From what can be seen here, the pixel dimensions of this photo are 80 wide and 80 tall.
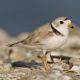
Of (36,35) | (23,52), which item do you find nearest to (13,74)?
(36,35)

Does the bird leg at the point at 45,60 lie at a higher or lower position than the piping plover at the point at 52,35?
lower

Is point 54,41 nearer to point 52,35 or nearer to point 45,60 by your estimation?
point 52,35

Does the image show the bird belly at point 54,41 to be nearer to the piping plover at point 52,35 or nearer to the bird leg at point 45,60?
the piping plover at point 52,35

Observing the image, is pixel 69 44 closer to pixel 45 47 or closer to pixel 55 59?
pixel 55 59

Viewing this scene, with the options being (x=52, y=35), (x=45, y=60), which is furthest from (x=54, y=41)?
(x=45, y=60)

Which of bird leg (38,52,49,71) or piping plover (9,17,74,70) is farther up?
piping plover (9,17,74,70)

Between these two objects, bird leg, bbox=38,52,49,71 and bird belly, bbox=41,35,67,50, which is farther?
bird leg, bbox=38,52,49,71

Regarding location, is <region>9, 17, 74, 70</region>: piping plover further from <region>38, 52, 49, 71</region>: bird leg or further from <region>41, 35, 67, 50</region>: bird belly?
<region>38, 52, 49, 71</region>: bird leg

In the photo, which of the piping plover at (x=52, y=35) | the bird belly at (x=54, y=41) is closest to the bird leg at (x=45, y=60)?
the piping plover at (x=52, y=35)

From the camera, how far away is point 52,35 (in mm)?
13148

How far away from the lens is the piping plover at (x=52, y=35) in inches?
516

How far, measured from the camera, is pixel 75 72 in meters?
13.8

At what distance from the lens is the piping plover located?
1309cm

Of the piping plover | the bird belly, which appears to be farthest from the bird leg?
the bird belly
